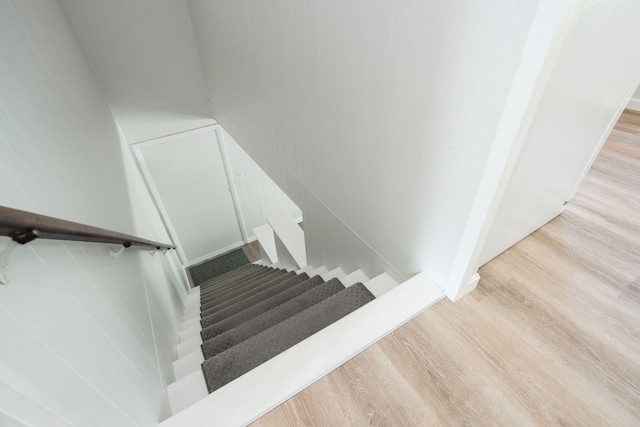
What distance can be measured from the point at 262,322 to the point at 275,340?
1.56ft

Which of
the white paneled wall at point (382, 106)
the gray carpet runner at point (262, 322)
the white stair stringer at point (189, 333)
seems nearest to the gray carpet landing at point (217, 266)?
the white stair stringer at point (189, 333)

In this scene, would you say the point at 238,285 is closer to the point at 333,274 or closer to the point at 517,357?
the point at 333,274

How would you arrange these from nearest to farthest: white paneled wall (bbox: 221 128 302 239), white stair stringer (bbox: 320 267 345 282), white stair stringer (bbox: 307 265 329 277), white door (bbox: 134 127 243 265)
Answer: white stair stringer (bbox: 320 267 345 282) → white stair stringer (bbox: 307 265 329 277) → white door (bbox: 134 127 243 265) → white paneled wall (bbox: 221 128 302 239)

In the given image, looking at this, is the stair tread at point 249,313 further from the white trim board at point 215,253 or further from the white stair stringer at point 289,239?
the white trim board at point 215,253

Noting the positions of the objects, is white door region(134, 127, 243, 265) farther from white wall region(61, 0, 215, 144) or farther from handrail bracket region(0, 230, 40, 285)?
handrail bracket region(0, 230, 40, 285)

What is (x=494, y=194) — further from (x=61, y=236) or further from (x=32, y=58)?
(x=32, y=58)

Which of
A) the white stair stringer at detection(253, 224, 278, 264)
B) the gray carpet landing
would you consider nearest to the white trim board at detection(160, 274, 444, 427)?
the white stair stringer at detection(253, 224, 278, 264)

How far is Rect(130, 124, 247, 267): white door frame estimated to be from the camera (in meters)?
4.51

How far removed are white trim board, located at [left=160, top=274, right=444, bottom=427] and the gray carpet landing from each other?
15.4ft

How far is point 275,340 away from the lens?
1.56 meters

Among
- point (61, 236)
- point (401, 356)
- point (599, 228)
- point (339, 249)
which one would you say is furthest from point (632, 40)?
point (61, 236)

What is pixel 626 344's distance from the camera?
1216 millimetres

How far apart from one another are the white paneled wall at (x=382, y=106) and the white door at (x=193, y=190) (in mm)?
2313

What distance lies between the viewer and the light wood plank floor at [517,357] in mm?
1070
